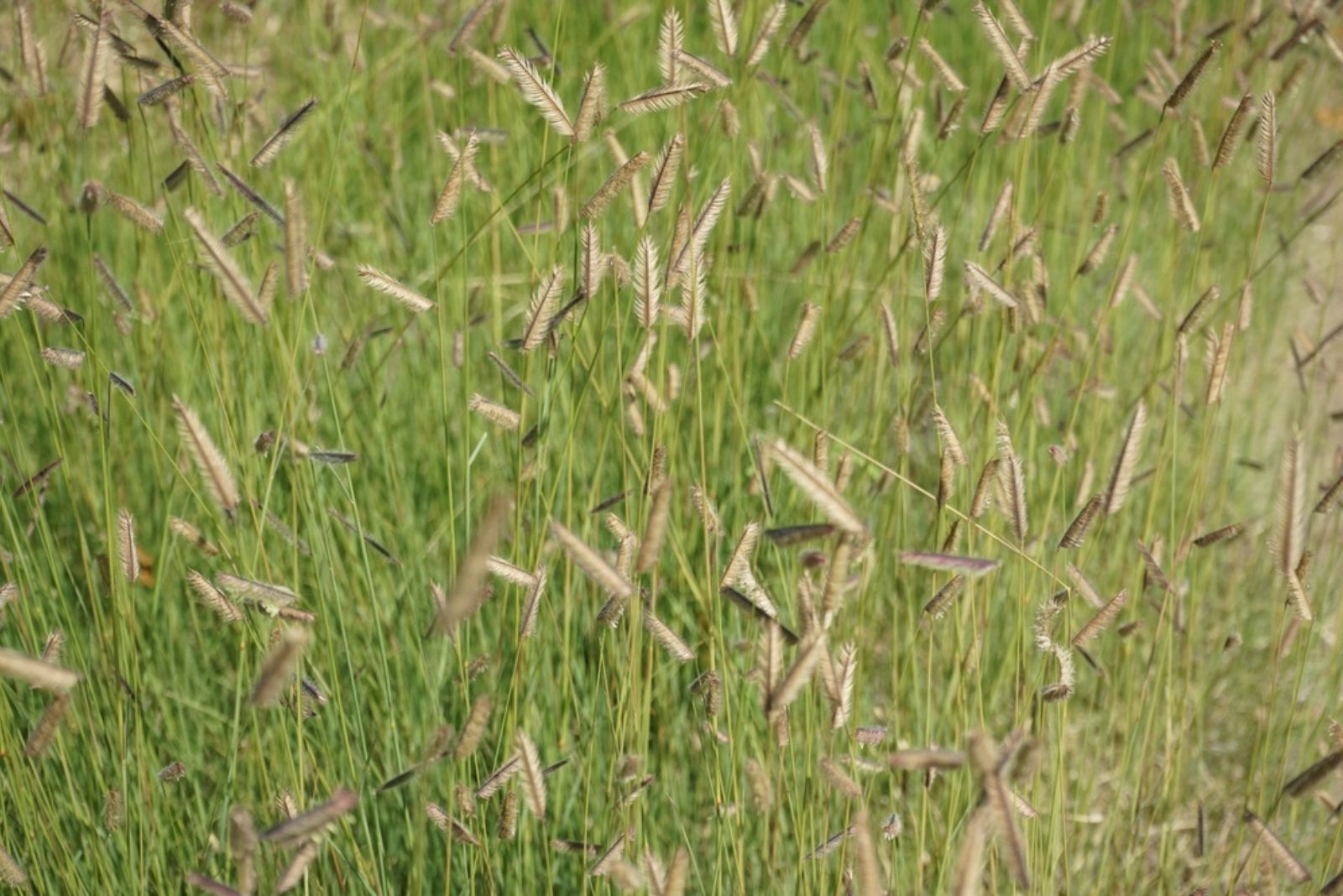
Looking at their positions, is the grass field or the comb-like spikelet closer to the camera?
the comb-like spikelet

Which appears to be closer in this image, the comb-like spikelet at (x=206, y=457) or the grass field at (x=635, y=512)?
the comb-like spikelet at (x=206, y=457)

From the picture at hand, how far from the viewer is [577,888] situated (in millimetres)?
1466

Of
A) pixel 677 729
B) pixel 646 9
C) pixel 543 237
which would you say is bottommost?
pixel 677 729

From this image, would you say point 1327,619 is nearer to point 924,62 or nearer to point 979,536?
point 979,536

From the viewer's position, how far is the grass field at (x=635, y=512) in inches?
42.6

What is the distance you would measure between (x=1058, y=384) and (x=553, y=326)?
58.0 inches

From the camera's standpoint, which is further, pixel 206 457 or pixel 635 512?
pixel 635 512

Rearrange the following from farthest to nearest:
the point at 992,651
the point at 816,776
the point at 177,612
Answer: the point at 992,651, the point at 177,612, the point at 816,776

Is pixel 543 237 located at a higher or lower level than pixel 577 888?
higher

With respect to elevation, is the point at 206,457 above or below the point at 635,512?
above

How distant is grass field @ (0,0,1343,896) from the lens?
3.55 ft

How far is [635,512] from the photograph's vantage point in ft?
4.95

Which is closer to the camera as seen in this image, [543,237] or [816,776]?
[816,776]

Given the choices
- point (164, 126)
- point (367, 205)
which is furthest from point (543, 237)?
point (164, 126)
